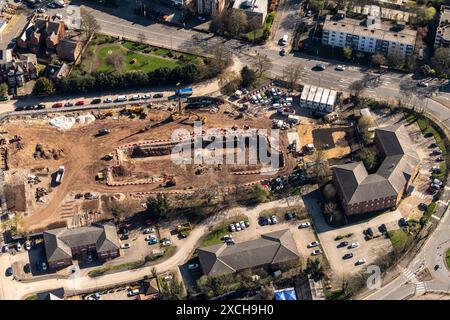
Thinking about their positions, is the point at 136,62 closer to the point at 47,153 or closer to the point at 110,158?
the point at 110,158

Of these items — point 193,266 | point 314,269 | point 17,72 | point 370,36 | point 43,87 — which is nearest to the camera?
point 314,269

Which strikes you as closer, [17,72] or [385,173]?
[385,173]

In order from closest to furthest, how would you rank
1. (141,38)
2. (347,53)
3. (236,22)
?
(347,53) → (236,22) → (141,38)

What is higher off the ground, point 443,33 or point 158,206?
point 443,33

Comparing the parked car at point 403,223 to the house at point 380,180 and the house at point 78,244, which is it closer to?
the house at point 380,180

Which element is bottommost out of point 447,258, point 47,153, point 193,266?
point 193,266

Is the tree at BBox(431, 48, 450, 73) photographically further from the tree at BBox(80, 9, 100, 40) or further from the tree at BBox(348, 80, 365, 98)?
the tree at BBox(80, 9, 100, 40)

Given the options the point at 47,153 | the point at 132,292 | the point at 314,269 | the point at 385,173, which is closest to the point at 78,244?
the point at 132,292
